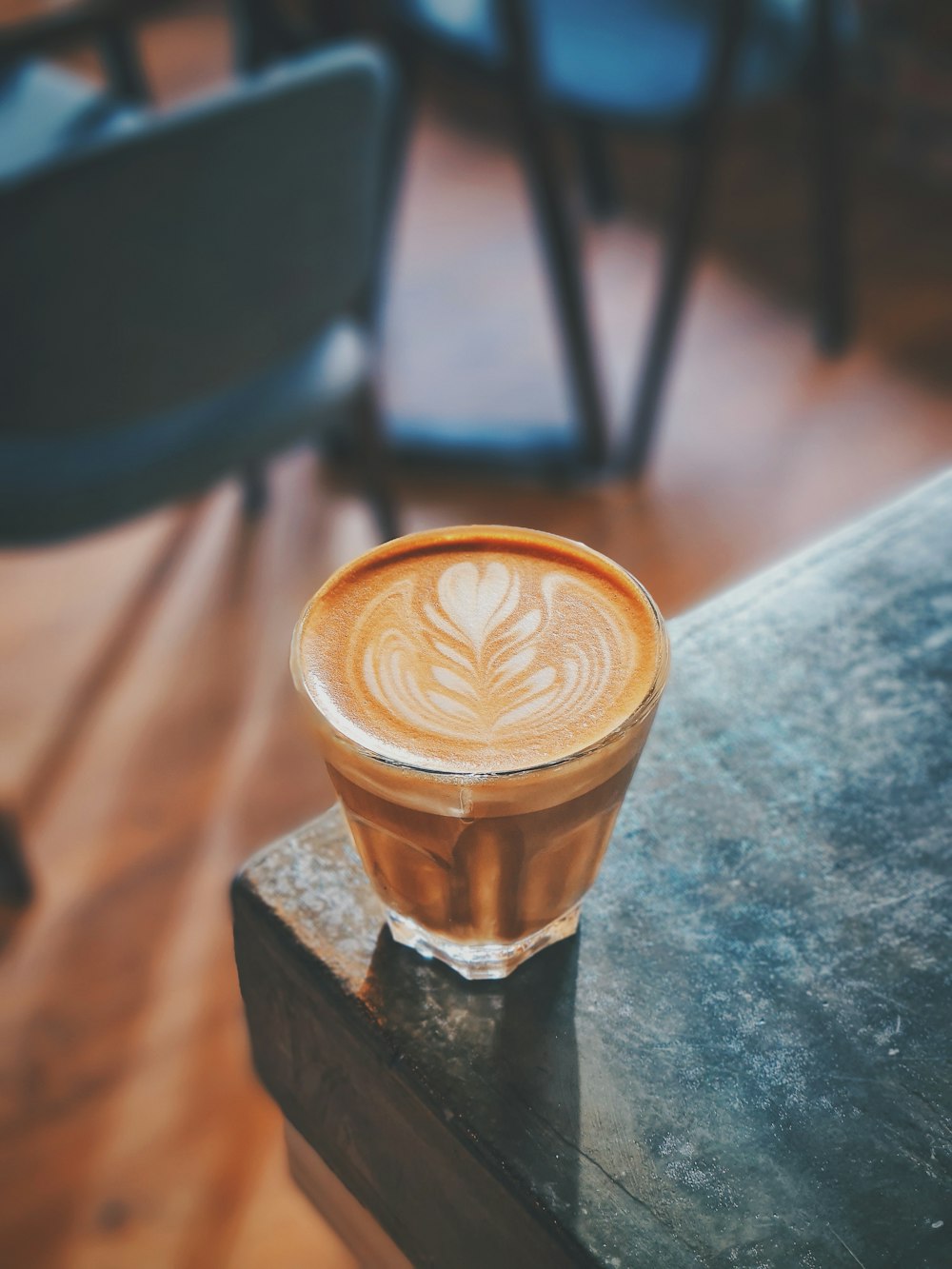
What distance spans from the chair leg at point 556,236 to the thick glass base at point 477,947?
1.42m

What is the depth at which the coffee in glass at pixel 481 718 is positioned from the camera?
16.8 inches

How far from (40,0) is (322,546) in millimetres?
775

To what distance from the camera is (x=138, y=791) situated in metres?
1.58

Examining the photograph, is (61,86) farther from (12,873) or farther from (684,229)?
(12,873)

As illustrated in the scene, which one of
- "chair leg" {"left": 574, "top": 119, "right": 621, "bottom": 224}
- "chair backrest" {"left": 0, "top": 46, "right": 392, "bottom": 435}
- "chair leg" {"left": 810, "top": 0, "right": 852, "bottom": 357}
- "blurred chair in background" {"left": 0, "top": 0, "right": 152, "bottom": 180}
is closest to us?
"chair backrest" {"left": 0, "top": 46, "right": 392, "bottom": 435}

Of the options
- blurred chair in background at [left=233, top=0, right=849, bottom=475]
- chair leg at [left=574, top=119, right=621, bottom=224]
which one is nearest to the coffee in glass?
blurred chair in background at [left=233, top=0, right=849, bottom=475]

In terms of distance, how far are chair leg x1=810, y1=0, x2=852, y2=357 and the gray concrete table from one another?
1.61 m

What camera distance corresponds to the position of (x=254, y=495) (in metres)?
2.00

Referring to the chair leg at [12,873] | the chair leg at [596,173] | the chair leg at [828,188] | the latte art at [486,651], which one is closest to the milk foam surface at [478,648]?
the latte art at [486,651]

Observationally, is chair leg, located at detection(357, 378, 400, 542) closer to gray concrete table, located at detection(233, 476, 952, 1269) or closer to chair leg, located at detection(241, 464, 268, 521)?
chair leg, located at detection(241, 464, 268, 521)

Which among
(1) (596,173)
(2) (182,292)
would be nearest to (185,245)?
(2) (182,292)

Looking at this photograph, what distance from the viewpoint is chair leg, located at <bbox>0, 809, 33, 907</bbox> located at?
1.43 m

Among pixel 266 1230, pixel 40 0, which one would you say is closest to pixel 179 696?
pixel 266 1230

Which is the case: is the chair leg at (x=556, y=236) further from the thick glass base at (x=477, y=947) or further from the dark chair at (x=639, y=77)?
the thick glass base at (x=477, y=947)
